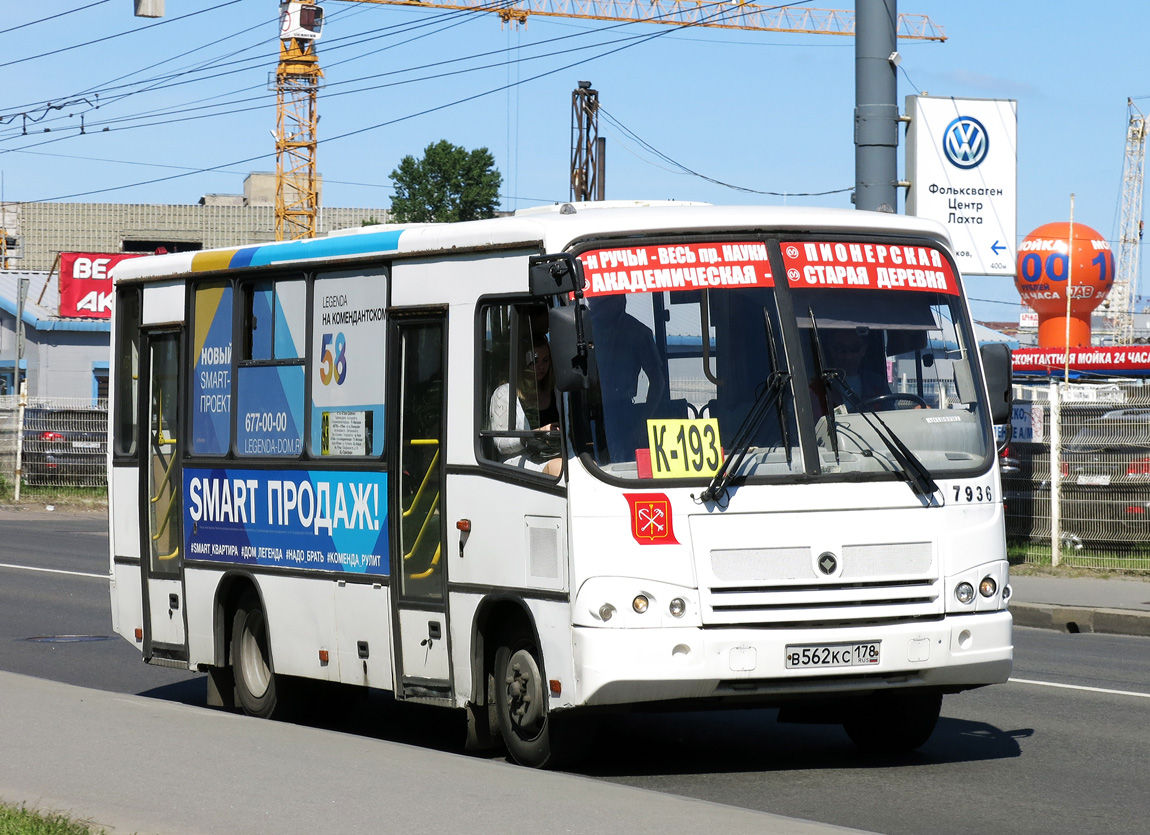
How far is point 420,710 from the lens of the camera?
38.0ft

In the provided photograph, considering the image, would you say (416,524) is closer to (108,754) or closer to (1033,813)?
(108,754)

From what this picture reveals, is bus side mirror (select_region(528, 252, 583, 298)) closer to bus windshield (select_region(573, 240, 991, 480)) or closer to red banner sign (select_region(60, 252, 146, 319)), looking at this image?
bus windshield (select_region(573, 240, 991, 480))

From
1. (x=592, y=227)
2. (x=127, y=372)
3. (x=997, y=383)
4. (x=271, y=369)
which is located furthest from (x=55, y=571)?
(x=997, y=383)

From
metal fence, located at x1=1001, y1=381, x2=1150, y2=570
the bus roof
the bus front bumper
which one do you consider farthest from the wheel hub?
metal fence, located at x1=1001, y1=381, x2=1150, y2=570

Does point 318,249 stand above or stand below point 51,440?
above

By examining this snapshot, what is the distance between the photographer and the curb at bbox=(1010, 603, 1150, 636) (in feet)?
53.6

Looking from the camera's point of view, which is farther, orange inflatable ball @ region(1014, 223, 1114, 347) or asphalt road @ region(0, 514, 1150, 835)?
orange inflatable ball @ region(1014, 223, 1114, 347)

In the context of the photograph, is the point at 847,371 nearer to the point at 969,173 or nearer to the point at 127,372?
the point at 127,372

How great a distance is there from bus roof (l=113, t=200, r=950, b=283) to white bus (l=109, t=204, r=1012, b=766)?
19mm

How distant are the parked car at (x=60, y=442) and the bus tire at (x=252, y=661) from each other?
27079mm

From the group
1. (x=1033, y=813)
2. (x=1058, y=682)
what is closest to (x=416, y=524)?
(x=1033, y=813)

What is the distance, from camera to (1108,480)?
20.6m

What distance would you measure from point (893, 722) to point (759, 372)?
2.14 meters

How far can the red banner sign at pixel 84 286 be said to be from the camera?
55625mm
